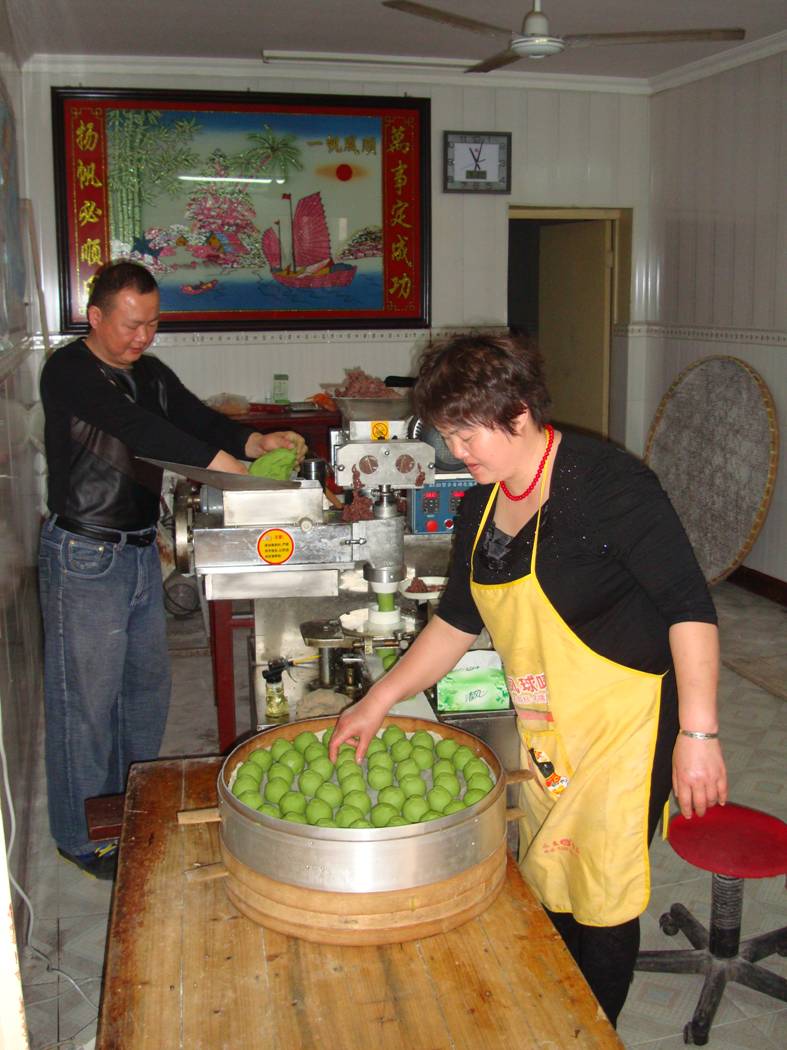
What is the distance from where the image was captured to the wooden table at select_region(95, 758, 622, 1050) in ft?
3.85

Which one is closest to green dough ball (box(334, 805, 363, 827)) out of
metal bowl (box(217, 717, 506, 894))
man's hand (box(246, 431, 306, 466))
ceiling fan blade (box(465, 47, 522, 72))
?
metal bowl (box(217, 717, 506, 894))

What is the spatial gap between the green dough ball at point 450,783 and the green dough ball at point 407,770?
4 centimetres

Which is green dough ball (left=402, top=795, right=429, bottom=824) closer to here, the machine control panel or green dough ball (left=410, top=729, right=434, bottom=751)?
green dough ball (left=410, top=729, right=434, bottom=751)

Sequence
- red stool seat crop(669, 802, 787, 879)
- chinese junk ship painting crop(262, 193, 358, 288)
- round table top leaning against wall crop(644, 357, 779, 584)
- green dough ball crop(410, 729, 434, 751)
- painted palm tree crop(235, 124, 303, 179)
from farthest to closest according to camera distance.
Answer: chinese junk ship painting crop(262, 193, 358, 288) → painted palm tree crop(235, 124, 303, 179) → round table top leaning against wall crop(644, 357, 779, 584) → red stool seat crop(669, 802, 787, 879) → green dough ball crop(410, 729, 434, 751)

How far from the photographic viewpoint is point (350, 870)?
1.32 m

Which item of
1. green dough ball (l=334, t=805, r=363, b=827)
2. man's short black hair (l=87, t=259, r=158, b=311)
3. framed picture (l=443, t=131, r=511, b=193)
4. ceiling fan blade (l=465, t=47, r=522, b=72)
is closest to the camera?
green dough ball (l=334, t=805, r=363, b=827)

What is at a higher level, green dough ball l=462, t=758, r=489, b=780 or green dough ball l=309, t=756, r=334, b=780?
green dough ball l=462, t=758, r=489, b=780

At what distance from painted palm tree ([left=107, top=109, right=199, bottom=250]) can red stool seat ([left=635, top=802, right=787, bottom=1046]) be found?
492 cm

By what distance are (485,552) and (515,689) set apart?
26cm

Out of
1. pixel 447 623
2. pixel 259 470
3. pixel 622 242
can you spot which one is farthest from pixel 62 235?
pixel 447 623

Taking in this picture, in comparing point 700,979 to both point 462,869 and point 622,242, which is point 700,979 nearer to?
point 462,869

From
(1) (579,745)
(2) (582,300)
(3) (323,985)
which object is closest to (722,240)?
(2) (582,300)

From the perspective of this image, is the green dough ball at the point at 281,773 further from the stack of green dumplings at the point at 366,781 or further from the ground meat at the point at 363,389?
the ground meat at the point at 363,389

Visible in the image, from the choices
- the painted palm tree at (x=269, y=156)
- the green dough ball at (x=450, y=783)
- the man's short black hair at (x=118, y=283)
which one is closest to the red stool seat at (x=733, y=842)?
the green dough ball at (x=450, y=783)
